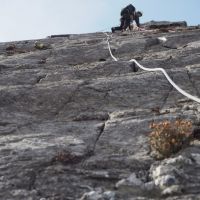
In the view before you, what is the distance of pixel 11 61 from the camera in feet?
88.0

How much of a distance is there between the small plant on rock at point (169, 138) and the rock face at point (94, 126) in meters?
0.26

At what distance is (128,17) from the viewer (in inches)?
1578

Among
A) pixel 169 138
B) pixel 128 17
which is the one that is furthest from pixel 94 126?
pixel 128 17

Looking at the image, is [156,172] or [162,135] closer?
[156,172]

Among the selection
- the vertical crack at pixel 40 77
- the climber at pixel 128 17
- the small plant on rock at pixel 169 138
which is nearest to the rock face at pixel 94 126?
the vertical crack at pixel 40 77

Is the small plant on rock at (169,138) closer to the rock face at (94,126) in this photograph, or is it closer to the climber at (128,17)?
the rock face at (94,126)

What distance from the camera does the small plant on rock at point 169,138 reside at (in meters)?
11.9

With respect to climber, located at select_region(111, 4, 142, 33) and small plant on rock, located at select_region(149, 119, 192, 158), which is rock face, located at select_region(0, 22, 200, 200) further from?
climber, located at select_region(111, 4, 142, 33)

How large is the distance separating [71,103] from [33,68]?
7.83 metres

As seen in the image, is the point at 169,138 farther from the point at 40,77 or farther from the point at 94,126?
the point at 40,77

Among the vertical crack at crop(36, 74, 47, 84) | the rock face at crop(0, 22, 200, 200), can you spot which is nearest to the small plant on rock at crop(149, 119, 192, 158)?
the rock face at crop(0, 22, 200, 200)

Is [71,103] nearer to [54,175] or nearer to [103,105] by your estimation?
[103,105]

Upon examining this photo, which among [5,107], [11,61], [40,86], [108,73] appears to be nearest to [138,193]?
[5,107]

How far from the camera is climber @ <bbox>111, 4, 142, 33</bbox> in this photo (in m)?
39.5
